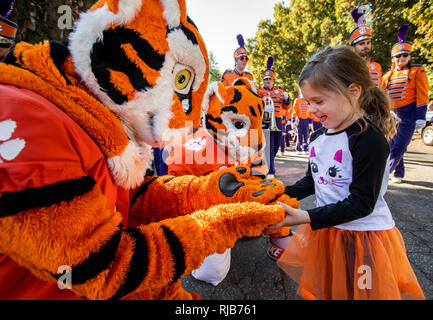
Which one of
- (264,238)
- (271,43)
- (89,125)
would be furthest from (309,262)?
(271,43)

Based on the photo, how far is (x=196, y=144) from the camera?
6.18 ft

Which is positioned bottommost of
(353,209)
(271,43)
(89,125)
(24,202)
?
(353,209)

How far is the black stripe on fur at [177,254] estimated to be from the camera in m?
0.59

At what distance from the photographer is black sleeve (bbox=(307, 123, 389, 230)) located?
3.34 ft

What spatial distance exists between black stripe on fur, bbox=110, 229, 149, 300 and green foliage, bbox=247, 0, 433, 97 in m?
7.36

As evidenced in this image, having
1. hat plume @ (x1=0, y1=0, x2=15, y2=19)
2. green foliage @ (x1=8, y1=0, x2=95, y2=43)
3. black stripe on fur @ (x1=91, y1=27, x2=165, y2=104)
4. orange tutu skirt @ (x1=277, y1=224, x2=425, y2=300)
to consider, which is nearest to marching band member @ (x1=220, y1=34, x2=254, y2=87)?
green foliage @ (x1=8, y1=0, x2=95, y2=43)

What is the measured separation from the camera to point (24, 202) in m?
0.42

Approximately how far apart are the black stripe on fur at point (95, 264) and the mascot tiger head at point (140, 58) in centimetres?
36

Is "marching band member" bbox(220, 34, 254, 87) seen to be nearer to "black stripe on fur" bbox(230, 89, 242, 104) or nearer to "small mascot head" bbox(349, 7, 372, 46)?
"small mascot head" bbox(349, 7, 372, 46)

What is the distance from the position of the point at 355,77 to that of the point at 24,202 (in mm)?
1508

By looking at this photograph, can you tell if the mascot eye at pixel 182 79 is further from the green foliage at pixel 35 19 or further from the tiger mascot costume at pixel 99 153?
the green foliage at pixel 35 19

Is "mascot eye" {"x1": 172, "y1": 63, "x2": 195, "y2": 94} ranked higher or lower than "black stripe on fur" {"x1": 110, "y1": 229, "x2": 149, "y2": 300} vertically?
higher

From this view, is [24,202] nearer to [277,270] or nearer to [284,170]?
[277,270]

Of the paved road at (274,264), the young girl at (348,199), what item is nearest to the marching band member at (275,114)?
the paved road at (274,264)
